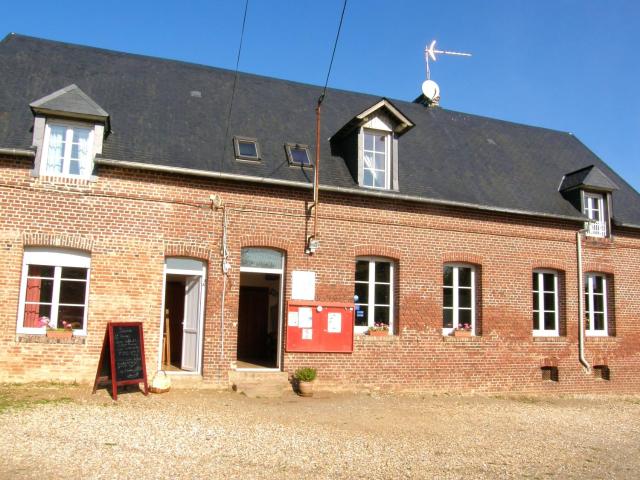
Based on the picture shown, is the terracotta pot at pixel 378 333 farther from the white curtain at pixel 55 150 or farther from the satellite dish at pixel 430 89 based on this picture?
the satellite dish at pixel 430 89

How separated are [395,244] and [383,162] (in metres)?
1.95

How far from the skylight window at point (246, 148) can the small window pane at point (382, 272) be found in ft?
11.7

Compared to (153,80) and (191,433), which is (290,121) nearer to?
(153,80)

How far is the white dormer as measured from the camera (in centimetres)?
1039

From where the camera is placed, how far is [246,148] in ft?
40.5

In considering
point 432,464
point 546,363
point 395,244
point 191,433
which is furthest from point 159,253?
point 546,363

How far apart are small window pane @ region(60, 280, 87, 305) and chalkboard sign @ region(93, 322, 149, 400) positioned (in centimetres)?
104

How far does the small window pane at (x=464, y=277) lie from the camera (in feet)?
43.8

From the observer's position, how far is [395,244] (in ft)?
41.0

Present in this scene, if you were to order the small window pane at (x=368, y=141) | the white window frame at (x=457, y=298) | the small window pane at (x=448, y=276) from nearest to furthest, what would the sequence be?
1. the small window pane at (x=368, y=141)
2. the white window frame at (x=457, y=298)
3. the small window pane at (x=448, y=276)

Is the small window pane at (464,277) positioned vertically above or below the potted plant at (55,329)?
above

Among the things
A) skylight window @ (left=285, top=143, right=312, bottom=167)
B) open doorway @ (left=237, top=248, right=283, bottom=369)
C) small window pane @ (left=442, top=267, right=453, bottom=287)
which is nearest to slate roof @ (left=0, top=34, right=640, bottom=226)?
skylight window @ (left=285, top=143, right=312, bottom=167)

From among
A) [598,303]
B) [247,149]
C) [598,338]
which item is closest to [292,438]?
[247,149]

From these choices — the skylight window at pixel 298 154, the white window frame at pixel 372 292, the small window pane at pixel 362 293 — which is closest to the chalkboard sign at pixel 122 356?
the white window frame at pixel 372 292
